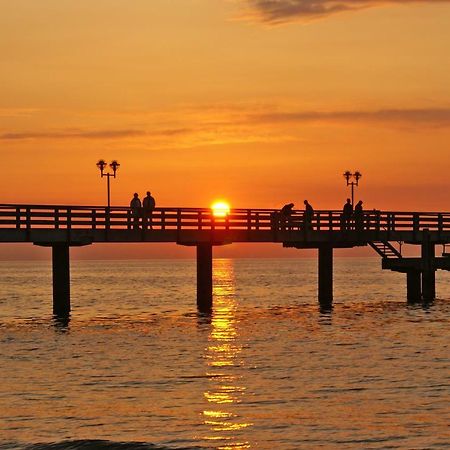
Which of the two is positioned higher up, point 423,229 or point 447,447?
point 423,229

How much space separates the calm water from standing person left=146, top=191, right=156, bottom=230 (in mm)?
4155

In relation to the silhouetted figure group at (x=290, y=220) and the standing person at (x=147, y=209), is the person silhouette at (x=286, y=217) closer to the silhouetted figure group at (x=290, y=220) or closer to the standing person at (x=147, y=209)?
the silhouetted figure group at (x=290, y=220)

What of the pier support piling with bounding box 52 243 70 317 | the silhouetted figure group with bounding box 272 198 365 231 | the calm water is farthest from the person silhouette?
the pier support piling with bounding box 52 243 70 317

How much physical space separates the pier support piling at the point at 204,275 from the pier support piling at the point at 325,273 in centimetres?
663

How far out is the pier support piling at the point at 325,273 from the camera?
181 feet

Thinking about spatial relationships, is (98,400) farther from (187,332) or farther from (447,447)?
(187,332)

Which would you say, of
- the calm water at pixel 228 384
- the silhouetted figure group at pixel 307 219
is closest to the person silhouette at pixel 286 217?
the silhouetted figure group at pixel 307 219

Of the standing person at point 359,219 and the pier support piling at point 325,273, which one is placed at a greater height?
the standing person at point 359,219

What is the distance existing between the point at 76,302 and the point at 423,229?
25.4 meters

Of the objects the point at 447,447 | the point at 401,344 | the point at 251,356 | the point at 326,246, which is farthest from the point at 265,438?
the point at 326,246

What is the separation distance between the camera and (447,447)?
20.6 metres

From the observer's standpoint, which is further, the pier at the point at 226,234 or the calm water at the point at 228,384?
the pier at the point at 226,234

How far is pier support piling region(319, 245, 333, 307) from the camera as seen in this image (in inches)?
2174

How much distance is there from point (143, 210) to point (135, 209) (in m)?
0.32
